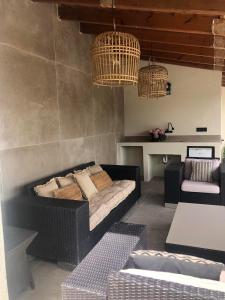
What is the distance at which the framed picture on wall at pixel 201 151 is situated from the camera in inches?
195

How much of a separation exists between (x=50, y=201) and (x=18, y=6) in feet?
6.97

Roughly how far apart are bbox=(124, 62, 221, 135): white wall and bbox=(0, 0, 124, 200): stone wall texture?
186 centimetres

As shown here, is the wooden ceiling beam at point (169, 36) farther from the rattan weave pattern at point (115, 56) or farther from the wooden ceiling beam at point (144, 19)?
the rattan weave pattern at point (115, 56)

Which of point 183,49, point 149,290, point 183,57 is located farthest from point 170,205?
point 149,290

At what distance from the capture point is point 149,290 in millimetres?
1007

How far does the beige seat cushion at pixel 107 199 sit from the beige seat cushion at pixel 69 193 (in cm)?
20

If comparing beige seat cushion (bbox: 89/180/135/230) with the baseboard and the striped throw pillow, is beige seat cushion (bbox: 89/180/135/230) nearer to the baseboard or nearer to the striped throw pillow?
the baseboard

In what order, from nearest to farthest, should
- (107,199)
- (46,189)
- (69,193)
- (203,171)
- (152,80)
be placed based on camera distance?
(46,189), (69,193), (107,199), (152,80), (203,171)

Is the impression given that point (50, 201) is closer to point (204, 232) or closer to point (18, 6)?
point (204, 232)

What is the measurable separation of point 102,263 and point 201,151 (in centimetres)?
398

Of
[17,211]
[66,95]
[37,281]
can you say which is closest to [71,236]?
[37,281]

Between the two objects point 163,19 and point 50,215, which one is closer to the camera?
point 50,215

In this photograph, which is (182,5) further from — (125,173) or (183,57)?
(183,57)

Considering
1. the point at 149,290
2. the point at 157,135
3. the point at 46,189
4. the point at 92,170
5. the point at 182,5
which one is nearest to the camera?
the point at 149,290
